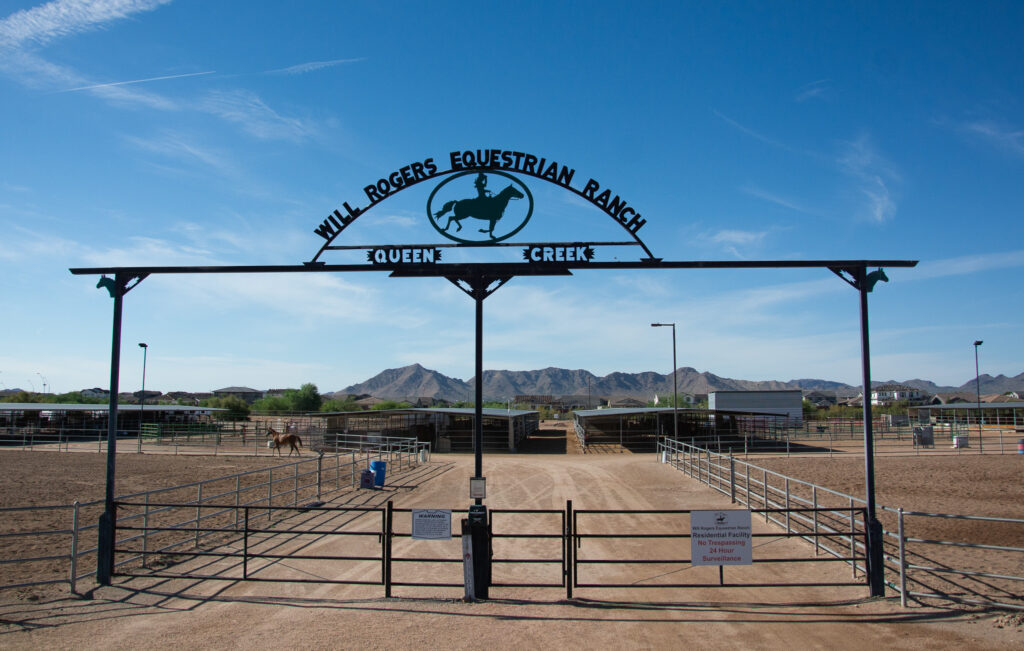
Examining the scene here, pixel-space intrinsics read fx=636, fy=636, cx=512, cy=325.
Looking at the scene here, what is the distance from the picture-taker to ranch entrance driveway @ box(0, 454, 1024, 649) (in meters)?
7.44

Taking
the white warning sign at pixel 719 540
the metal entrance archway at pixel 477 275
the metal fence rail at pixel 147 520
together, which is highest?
the metal entrance archway at pixel 477 275

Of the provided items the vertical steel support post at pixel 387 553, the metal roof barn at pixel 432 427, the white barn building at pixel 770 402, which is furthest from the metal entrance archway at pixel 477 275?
the white barn building at pixel 770 402

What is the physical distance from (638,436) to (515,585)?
39146 mm

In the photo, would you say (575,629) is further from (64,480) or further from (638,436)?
(638,436)

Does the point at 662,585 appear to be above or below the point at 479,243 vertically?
below

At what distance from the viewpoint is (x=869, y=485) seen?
9.60 meters

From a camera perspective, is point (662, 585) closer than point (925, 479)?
Yes

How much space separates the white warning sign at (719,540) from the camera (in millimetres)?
9422

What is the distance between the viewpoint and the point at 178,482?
75.9 ft

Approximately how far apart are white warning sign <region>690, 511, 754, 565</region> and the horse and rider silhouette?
5.64 metres

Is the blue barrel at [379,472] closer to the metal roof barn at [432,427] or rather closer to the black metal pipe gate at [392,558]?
the black metal pipe gate at [392,558]

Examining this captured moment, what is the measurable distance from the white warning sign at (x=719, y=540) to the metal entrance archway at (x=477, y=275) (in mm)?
1928

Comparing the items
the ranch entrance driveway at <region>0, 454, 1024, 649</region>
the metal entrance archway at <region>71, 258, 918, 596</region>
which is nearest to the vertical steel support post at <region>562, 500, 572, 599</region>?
the ranch entrance driveway at <region>0, 454, 1024, 649</region>

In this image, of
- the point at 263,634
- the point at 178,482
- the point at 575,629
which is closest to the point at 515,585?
the point at 575,629
